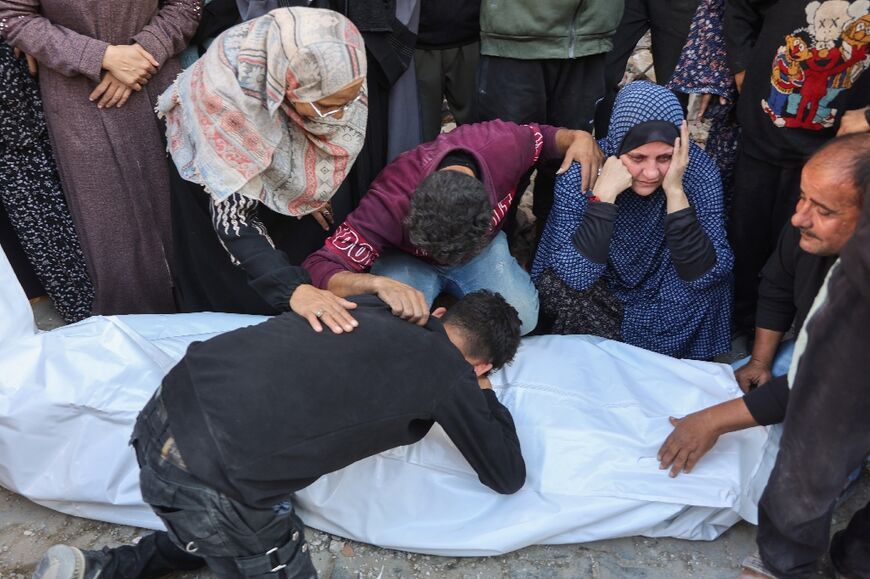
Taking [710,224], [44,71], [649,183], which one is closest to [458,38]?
[649,183]

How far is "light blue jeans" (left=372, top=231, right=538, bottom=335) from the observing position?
2658mm

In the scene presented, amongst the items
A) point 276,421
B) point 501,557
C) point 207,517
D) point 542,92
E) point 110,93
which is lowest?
point 501,557

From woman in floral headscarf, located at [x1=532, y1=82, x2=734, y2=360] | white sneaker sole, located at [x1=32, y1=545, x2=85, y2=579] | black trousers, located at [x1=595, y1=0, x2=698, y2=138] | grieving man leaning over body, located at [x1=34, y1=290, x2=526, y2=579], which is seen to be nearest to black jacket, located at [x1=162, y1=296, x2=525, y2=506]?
grieving man leaning over body, located at [x1=34, y1=290, x2=526, y2=579]

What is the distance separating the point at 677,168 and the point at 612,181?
202 millimetres

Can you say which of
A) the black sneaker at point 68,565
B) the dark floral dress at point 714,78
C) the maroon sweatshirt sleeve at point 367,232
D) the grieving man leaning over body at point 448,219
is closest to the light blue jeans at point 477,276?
the grieving man leaning over body at point 448,219

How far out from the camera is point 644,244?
8.38 ft

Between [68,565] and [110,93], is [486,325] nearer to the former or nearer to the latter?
[68,565]

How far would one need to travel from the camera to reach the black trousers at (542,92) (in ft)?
9.51

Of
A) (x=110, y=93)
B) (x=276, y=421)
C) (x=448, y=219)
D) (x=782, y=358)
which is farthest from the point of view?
(x=110, y=93)

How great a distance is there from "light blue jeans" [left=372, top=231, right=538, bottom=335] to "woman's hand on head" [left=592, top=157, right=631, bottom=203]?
431mm

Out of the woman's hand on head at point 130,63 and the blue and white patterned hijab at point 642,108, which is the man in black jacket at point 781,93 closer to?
the blue and white patterned hijab at point 642,108

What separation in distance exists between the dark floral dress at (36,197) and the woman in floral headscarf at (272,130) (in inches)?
22.2

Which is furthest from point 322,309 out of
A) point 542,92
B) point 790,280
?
point 542,92

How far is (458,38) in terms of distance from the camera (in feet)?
9.84
